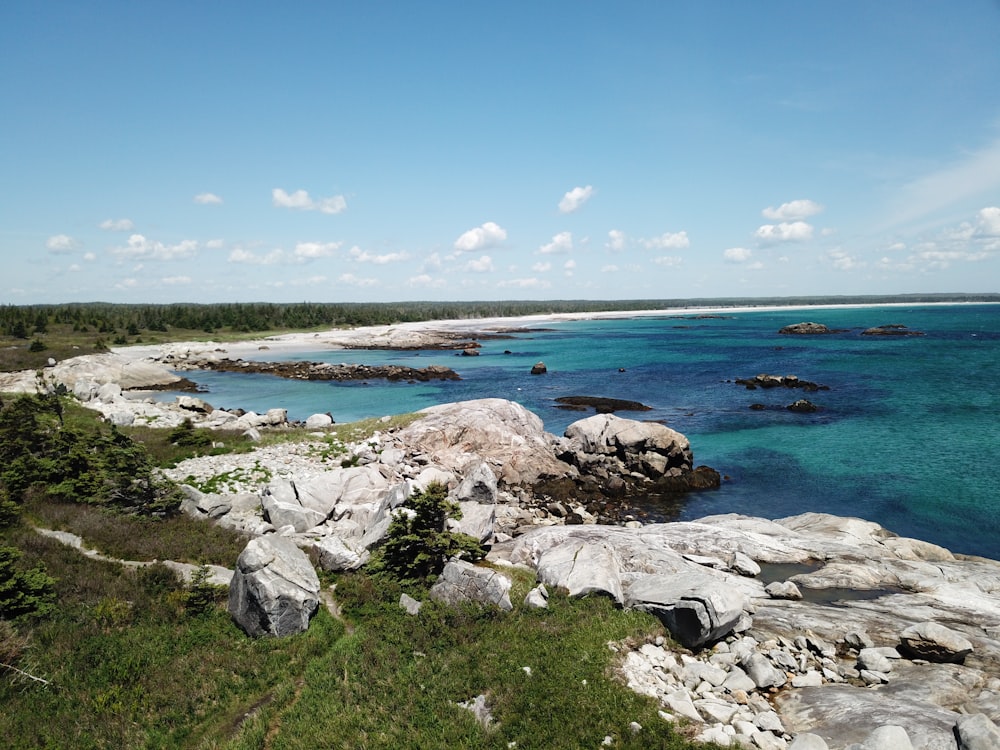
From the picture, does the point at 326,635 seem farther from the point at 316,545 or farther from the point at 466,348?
the point at 466,348

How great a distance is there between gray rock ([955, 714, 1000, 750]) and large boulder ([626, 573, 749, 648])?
15.1 feet

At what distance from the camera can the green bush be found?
54.2 ft

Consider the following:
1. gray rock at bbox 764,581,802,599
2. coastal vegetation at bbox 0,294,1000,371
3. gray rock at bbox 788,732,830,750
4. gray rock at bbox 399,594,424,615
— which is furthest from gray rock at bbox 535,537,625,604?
coastal vegetation at bbox 0,294,1000,371

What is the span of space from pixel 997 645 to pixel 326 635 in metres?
17.1

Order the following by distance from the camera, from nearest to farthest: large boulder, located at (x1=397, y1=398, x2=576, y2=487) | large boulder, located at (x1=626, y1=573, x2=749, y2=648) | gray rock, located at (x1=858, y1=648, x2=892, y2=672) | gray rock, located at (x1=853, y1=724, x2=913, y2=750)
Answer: gray rock, located at (x1=853, y1=724, x2=913, y2=750), gray rock, located at (x1=858, y1=648, x2=892, y2=672), large boulder, located at (x1=626, y1=573, x2=749, y2=648), large boulder, located at (x1=397, y1=398, x2=576, y2=487)

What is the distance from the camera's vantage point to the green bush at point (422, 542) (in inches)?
650

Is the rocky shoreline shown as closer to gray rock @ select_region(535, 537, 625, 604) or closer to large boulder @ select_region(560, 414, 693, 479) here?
gray rock @ select_region(535, 537, 625, 604)

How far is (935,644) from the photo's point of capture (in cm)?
1240

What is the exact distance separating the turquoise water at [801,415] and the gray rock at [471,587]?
18492 mm

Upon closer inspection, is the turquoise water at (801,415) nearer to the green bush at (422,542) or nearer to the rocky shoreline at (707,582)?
the rocky shoreline at (707,582)

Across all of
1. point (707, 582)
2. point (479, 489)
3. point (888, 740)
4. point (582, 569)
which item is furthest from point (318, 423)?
point (888, 740)

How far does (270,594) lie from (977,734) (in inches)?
580

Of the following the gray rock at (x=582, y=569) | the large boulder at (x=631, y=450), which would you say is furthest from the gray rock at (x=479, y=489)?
the large boulder at (x=631, y=450)

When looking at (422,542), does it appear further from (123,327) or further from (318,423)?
(123,327)
